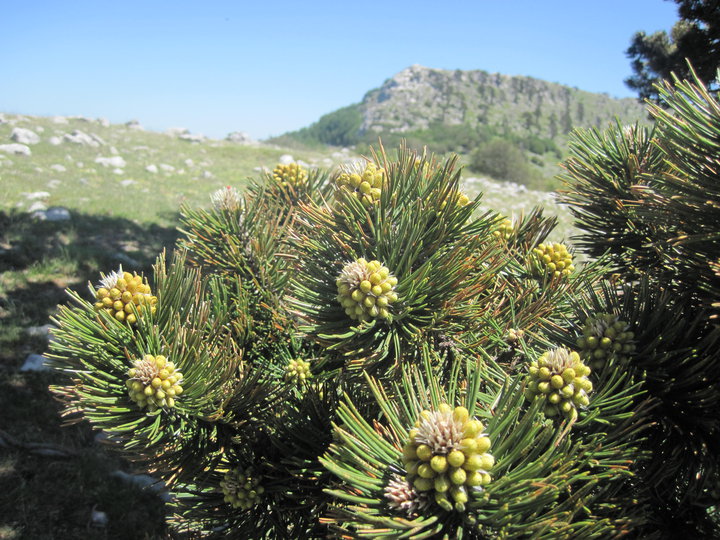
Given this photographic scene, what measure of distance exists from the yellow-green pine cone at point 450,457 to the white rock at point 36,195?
11522 mm

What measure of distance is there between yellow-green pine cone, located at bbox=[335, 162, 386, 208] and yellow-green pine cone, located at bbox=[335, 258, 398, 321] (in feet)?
1.05

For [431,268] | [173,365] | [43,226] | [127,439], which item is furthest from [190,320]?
[43,226]

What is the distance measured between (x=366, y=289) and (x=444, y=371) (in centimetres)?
41

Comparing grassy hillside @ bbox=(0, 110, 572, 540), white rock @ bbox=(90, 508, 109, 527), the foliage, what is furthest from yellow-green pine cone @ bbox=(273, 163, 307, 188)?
white rock @ bbox=(90, 508, 109, 527)

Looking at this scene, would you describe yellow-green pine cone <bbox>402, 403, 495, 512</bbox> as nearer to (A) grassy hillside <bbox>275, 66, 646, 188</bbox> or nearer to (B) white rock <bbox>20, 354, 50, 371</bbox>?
(B) white rock <bbox>20, 354, 50, 371</bbox>

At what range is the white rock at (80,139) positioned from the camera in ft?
54.7

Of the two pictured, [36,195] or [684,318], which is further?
[36,195]

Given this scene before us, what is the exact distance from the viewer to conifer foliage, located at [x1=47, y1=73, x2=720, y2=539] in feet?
2.72

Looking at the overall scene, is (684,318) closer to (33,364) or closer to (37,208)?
(33,364)

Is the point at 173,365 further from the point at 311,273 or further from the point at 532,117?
the point at 532,117

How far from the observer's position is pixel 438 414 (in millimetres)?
804

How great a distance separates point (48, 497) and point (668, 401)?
470 cm

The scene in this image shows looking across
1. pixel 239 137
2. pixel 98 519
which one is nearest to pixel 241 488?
pixel 98 519

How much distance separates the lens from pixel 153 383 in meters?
1.08
